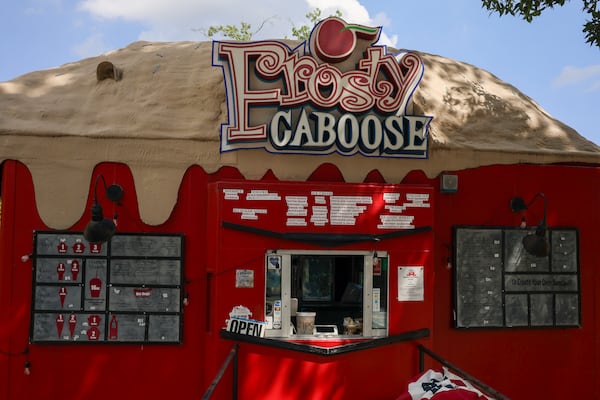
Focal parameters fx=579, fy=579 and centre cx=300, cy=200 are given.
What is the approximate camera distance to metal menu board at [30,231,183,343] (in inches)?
279

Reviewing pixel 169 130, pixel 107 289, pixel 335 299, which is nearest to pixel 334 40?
pixel 169 130

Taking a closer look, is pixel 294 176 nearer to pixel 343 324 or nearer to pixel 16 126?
pixel 343 324

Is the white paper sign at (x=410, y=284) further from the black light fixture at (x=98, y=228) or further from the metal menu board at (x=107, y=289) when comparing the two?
the black light fixture at (x=98, y=228)

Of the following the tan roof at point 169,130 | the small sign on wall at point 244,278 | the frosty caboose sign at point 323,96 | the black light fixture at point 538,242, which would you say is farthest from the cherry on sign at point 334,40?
the black light fixture at point 538,242

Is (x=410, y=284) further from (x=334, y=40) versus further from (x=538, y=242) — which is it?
(x=334, y=40)

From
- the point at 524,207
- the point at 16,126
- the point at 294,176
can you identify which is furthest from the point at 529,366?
the point at 16,126

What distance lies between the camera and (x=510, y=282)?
800cm

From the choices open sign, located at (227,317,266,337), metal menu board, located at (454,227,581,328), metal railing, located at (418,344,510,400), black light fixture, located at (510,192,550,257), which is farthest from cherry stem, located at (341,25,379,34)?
metal railing, located at (418,344,510,400)

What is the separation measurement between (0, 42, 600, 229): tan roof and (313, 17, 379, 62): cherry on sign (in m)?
1.33

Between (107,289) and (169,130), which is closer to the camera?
(107,289)

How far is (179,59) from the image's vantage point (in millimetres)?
8789

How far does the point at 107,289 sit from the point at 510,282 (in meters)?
5.35

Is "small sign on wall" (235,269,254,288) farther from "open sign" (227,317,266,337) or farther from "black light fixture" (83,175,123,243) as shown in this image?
"black light fixture" (83,175,123,243)

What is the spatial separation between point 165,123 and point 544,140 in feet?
18.0
